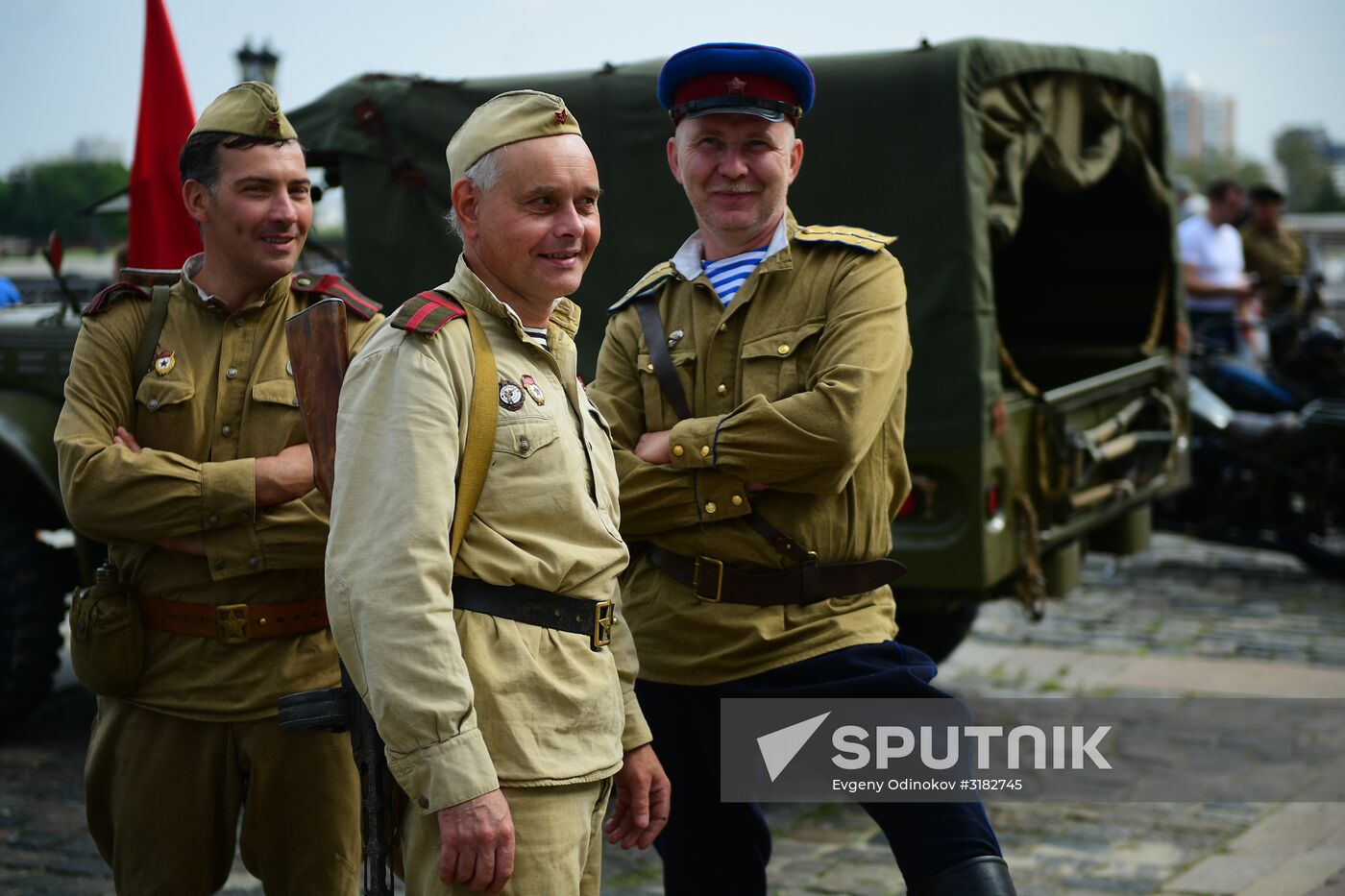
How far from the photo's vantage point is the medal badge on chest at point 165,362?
9.76 ft

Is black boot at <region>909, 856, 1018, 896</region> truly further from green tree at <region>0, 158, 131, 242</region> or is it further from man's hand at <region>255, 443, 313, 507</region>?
green tree at <region>0, 158, 131, 242</region>

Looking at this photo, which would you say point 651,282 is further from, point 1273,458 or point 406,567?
point 1273,458

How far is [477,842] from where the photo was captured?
82.3 inches

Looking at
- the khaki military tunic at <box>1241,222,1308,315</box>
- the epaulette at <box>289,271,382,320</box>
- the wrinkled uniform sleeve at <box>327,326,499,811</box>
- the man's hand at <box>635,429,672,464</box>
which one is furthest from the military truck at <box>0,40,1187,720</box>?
the khaki military tunic at <box>1241,222,1308,315</box>

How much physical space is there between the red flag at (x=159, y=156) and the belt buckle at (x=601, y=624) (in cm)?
242

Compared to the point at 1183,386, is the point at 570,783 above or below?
above

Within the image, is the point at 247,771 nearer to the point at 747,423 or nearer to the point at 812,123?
the point at 747,423

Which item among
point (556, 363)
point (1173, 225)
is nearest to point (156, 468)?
point (556, 363)

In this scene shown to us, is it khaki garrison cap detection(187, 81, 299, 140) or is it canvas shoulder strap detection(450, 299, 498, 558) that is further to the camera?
khaki garrison cap detection(187, 81, 299, 140)

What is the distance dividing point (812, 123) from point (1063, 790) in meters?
2.31

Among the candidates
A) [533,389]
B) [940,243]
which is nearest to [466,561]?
[533,389]

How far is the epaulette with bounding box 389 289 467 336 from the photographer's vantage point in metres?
2.21

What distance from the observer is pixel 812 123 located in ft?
16.1

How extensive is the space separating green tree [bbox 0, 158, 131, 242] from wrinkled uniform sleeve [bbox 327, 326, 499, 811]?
4.38 m
